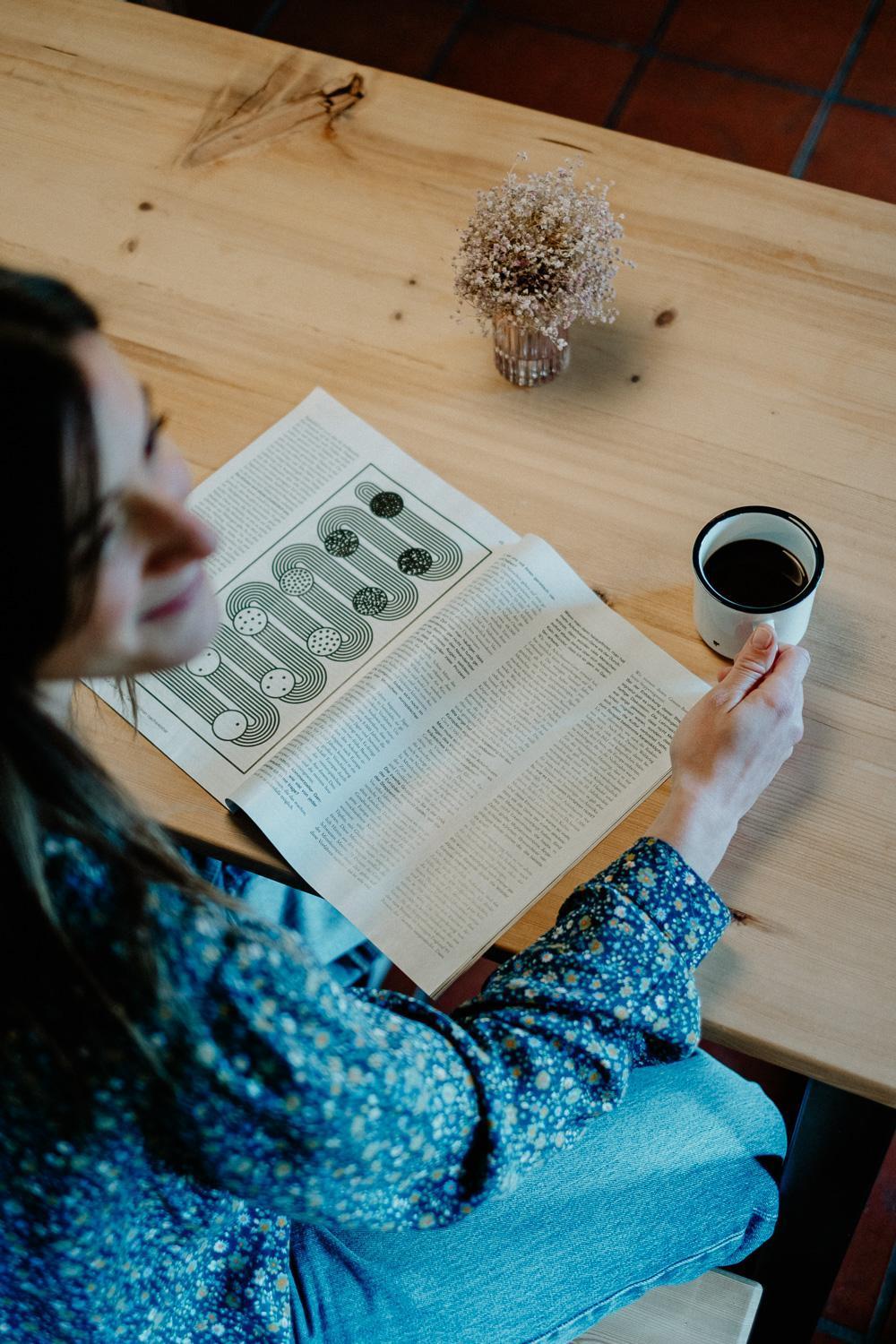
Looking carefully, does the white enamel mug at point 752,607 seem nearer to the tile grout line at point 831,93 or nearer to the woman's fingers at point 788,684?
the woman's fingers at point 788,684

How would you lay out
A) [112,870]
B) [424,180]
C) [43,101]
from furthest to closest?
1. [43,101]
2. [424,180]
3. [112,870]

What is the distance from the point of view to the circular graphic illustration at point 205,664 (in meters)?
1.00

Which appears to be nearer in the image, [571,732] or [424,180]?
[571,732]

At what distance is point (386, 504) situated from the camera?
1053 millimetres

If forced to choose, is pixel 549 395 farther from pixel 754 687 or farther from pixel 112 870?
pixel 112 870

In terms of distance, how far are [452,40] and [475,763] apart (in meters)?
2.04

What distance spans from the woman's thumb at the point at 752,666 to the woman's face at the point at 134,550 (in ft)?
1.26

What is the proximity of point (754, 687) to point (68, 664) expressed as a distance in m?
0.49

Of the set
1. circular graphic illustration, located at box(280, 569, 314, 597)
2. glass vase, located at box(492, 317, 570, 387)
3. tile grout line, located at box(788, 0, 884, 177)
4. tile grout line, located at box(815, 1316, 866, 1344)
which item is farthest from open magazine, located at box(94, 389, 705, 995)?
tile grout line, located at box(788, 0, 884, 177)

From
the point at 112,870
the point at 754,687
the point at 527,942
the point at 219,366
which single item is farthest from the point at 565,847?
the point at 219,366

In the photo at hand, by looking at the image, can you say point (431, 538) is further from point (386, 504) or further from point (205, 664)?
point (205, 664)

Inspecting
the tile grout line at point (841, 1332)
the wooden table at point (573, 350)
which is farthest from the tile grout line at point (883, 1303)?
the wooden table at point (573, 350)

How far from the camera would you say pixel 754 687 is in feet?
2.94

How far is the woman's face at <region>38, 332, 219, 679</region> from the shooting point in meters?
Result: 0.65
